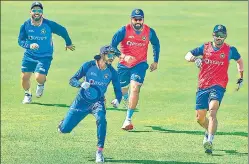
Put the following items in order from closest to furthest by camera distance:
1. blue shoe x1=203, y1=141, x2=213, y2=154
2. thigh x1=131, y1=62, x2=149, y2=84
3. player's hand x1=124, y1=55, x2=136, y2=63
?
blue shoe x1=203, y1=141, x2=213, y2=154, thigh x1=131, y1=62, x2=149, y2=84, player's hand x1=124, y1=55, x2=136, y2=63

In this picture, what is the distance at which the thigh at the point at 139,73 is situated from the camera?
60.0 ft

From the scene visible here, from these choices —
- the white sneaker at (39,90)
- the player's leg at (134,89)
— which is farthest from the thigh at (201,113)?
the white sneaker at (39,90)

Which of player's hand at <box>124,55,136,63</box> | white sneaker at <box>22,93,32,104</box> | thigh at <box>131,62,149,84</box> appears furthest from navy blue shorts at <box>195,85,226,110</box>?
white sneaker at <box>22,93,32,104</box>

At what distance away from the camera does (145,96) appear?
22.2 m

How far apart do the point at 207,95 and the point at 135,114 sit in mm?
3766

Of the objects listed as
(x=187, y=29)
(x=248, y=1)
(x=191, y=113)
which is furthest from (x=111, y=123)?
(x=248, y=1)

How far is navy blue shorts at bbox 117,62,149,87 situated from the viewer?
18312 millimetres

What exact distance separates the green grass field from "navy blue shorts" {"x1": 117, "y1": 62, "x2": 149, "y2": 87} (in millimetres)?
894

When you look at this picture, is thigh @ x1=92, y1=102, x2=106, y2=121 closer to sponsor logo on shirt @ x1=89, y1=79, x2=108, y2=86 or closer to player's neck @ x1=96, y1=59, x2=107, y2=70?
sponsor logo on shirt @ x1=89, y1=79, x2=108, y2=86

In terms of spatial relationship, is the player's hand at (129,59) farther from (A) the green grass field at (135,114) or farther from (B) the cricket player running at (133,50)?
(A) the green grass field at (135,114)

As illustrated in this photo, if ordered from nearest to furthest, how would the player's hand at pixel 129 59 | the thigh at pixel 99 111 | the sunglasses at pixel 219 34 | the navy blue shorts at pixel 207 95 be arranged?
the thigh at pixel 99 111 → the sunglasses at pixel 219 34 → the navy blue shorts at pixel 207 95 → the player's hand at pixel 129 59

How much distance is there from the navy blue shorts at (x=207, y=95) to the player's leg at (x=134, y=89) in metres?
1.95

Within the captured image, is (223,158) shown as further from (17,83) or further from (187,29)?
(187,29)

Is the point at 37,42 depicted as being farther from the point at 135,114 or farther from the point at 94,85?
Answer: the point at 94,85
